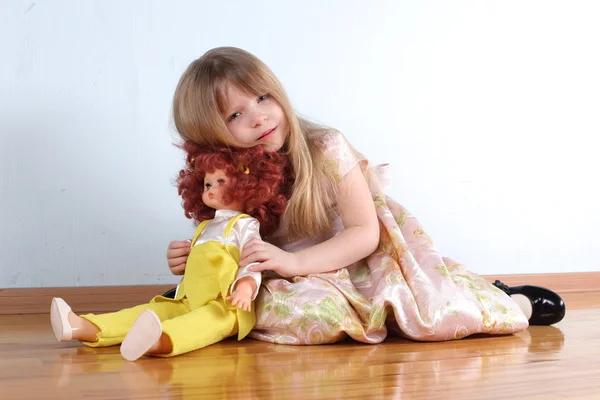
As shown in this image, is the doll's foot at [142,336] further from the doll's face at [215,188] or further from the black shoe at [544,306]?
the black shoe at [544,306]

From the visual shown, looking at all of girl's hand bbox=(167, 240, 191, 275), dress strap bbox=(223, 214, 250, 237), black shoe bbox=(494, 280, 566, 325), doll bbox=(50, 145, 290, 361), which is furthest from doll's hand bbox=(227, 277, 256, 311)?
black shoe bbox=(494, 280, 566, 325)

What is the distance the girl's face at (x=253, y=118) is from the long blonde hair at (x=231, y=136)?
12 mm

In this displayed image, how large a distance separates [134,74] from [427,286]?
0.84 m

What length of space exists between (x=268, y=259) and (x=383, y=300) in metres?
0.21

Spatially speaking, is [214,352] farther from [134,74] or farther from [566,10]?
[566,10]

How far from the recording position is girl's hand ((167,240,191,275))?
1351 millimetres

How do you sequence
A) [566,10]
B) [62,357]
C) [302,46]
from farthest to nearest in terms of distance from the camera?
[566,10] < [302,46] < [62,357]

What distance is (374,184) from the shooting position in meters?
1.46

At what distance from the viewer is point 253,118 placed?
1.31m

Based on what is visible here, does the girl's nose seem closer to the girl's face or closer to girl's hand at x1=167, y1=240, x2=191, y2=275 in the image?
the girl's face

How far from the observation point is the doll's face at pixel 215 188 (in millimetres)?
1284

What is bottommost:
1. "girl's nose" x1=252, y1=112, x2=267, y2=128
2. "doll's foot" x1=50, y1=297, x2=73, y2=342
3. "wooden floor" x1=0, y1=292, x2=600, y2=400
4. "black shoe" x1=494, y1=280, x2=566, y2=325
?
"black shoe" x1=494, y1=280, x2=566, y2=325

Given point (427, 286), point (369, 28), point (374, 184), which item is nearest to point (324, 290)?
point (427, 286)

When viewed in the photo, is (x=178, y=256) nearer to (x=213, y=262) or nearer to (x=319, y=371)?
(x=213, y=262)
